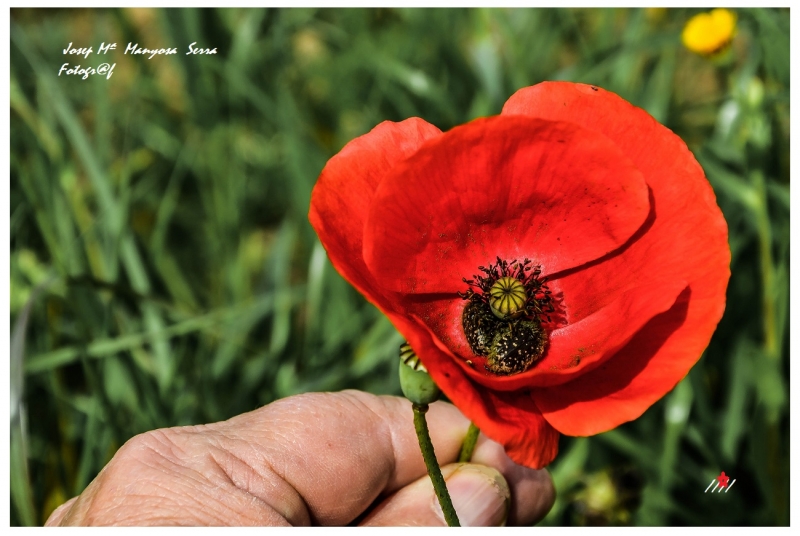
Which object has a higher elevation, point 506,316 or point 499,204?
point 499,204

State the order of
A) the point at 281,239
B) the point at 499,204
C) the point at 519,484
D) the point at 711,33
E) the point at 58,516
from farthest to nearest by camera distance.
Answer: the point at 281,239, the point at 711,33, the point at 519,484, the point at 58,516, the point at 499,204

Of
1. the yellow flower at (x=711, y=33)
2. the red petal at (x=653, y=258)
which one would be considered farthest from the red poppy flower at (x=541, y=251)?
the yellow flower at (x=711, y=33)

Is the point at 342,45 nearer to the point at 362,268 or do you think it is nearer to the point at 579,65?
the point at 579,65

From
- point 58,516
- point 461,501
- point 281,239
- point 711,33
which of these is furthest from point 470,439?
point 281,239

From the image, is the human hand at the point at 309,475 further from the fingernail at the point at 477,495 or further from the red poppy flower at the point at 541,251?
the red poppy flower at the point at 541,251

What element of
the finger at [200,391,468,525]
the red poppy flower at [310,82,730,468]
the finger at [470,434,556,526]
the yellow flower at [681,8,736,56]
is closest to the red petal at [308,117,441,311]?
the red poppy flower at [310,82,730,468]

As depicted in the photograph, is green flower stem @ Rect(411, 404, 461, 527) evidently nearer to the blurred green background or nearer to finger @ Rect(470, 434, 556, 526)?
finger @ Rect(470, 434, 556, 526)

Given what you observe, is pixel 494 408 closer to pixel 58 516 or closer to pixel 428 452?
pixel 428 452

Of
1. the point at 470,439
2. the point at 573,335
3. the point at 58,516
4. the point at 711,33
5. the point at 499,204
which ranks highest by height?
the point at 711,33
